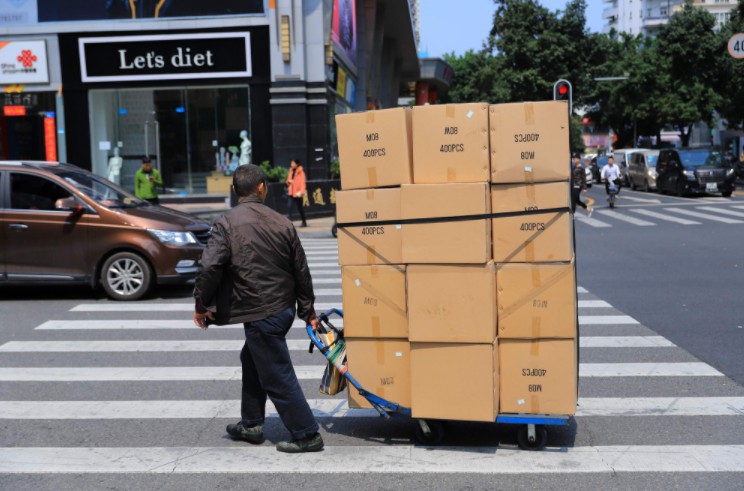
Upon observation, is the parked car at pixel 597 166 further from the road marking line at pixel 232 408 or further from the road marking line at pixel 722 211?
the road marking line at pixel 232 408

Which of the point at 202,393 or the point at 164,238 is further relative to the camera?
the point at 164,238

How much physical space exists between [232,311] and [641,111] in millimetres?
58682

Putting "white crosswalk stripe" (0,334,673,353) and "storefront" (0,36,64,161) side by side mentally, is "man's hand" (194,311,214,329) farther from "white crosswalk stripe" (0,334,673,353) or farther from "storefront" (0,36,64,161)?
"storefront" (0,36,64,161)

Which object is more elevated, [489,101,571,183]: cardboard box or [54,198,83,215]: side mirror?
[489,101,571,183]: cardboard box

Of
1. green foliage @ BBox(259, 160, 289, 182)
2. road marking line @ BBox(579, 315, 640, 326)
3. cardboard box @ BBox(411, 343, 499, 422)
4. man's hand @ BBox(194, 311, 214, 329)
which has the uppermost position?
green foliage @ BBox(259, 160, 289, 182)

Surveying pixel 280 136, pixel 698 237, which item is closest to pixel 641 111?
pixel 280 136

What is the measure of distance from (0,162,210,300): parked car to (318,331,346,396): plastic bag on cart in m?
6.27

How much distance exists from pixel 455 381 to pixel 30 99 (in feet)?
83.4

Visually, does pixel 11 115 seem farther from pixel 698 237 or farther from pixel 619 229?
pixel 698 237

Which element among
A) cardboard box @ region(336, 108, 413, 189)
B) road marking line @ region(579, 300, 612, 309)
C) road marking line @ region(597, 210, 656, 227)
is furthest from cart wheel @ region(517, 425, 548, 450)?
road marking line @ region(597, 210, 656, 227)

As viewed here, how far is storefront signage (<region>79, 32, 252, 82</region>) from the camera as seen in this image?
27.0 m

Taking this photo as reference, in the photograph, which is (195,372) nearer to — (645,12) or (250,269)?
(250,269)

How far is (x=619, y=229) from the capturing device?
2056cm

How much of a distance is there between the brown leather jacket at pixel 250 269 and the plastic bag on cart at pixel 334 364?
1.00ft
